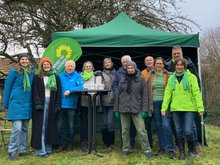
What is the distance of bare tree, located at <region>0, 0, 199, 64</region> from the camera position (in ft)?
37.2

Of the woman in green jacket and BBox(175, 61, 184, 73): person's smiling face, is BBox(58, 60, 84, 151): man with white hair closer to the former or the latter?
the woman in green jacket

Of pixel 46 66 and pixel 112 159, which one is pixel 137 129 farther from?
pixel 46 66

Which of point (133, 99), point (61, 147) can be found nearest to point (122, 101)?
point (133, 99)

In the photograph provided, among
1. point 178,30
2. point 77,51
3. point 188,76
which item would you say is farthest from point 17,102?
point 178,30

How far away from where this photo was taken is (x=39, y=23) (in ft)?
42.6

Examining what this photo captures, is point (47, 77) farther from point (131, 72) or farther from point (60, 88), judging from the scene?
point (131, 72)

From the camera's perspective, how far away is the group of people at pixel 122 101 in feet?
17.7

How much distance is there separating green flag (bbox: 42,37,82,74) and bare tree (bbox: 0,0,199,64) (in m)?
5.12

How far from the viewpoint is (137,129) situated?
5.60m

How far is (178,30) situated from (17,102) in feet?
31.2

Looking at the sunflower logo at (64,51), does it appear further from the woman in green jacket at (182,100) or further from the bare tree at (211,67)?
the bare tree at (211,67)

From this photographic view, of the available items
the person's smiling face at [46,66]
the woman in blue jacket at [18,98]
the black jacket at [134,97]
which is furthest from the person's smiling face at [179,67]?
the woman in blue jacket at [18,98]

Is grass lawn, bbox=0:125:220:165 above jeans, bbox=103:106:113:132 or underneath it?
underneath

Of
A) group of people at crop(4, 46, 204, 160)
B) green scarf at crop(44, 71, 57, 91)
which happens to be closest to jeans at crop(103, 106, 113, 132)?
group of people at crop(4, 46, 204, 160)
